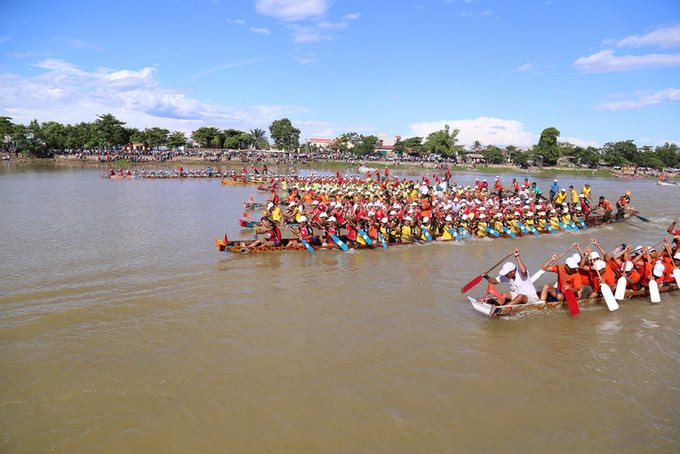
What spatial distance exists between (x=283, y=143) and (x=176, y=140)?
25645mm

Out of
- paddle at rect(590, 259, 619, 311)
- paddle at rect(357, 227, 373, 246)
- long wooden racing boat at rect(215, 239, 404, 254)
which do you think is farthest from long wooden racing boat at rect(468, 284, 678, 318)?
long wooden racing boat at rect(215, 239, 404, 254)

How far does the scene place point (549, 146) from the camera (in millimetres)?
71812

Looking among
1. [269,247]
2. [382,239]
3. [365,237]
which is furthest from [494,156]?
[269,247]

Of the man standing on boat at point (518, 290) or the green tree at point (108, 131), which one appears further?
the green tree at point (108, 131)

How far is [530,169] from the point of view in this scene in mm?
69688

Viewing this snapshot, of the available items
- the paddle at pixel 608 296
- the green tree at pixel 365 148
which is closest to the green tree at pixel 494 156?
the green tree at pixel 365 148

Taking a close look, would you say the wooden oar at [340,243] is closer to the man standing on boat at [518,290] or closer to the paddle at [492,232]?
the man standing on boat at [518,290]

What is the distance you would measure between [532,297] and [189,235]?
11702 millimetres

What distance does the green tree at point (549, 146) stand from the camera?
2793 inches

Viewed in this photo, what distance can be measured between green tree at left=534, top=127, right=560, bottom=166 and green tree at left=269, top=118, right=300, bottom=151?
5103 cm

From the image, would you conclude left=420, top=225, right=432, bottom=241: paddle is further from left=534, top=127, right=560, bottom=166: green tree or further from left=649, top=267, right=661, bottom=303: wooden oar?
left=534, top=127, right=560, bottom=166: green tree

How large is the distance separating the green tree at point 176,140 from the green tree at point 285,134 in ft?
75.6

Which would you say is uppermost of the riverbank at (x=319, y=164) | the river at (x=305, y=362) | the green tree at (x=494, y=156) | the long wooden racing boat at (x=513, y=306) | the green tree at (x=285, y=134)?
the green tree at (x=285, y=134)

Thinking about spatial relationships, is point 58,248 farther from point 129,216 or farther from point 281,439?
point 281,439
